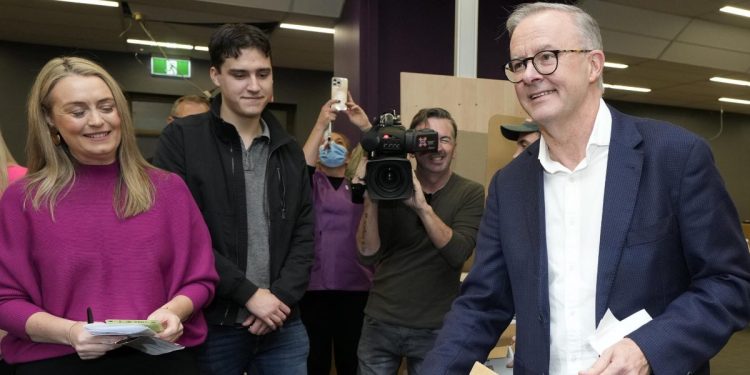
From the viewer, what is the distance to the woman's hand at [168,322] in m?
1.37

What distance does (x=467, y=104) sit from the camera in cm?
311

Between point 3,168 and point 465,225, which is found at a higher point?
point 3,168

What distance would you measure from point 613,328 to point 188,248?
41.4 inches

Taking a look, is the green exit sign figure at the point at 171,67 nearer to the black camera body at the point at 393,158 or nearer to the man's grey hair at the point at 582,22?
the black camera body at the point at 393,158

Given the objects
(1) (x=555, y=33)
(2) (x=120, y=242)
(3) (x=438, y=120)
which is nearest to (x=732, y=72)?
(3) (x=438, y=120)

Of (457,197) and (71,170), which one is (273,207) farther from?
(457,197)

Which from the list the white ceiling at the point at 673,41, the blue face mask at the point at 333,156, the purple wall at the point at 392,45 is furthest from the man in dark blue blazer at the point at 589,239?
the white ceiling at the point at 673,41

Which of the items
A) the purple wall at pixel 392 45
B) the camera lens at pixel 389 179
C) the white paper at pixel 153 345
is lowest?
the white paper at pixel 153 345

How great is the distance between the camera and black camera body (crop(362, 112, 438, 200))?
1.94 meters

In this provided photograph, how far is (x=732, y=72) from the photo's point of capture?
8.09m

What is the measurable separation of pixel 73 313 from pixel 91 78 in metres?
0.59

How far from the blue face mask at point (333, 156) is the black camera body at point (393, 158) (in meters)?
0.82

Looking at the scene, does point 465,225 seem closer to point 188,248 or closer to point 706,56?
point 188,248

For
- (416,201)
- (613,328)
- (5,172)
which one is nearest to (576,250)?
(613,328)
